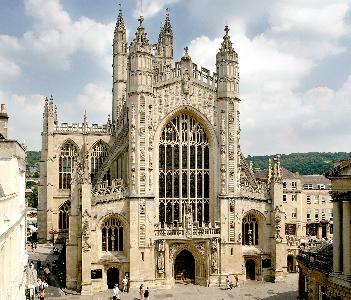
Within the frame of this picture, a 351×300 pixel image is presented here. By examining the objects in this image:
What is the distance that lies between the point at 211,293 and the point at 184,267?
3.98 meters

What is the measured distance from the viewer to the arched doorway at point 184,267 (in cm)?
4091

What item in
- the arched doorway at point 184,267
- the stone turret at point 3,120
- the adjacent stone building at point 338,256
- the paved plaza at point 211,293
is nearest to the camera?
the stone turret at point 3,120

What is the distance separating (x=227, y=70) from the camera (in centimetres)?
4166

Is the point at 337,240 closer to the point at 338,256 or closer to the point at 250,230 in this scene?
the point at 338,256

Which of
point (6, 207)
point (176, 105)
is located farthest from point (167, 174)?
point (6, 207)

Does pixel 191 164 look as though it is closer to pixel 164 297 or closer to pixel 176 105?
pixel 176 105

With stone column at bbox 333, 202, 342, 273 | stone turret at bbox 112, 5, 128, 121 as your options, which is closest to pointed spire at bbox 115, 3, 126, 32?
stone turret at bbox 112, 5, 128, 121

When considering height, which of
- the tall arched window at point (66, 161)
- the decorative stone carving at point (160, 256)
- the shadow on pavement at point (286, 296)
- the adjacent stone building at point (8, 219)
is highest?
the tall arched window at point (66, 161)

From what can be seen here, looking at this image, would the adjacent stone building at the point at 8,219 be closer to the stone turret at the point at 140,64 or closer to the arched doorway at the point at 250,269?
the stone turret at the point at 140,64

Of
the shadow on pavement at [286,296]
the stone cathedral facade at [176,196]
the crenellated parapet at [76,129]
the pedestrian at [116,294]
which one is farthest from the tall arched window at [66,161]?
the shadow on pavement at [286,296]

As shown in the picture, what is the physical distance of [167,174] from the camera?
1620 inches

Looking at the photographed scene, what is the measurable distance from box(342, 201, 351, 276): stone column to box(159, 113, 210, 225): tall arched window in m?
16.1

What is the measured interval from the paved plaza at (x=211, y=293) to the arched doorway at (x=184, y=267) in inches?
31.2

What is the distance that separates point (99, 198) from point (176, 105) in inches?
423
